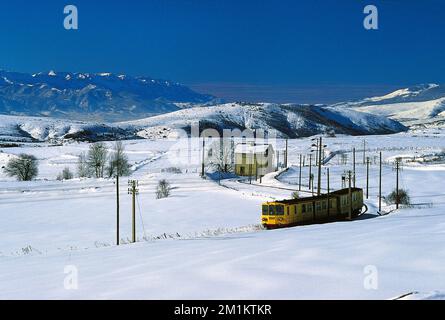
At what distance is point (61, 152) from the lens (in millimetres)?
139625

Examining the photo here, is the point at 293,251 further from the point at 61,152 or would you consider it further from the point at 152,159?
the point at 61,152

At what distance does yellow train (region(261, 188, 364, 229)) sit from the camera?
33.9m

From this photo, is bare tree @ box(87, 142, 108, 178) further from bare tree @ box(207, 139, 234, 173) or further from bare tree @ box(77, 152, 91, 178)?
bare tree @ box(207, 139, 234, 173)

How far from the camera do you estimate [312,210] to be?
36.5m

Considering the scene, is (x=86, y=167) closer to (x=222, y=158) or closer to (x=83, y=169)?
(x=83, y=169)

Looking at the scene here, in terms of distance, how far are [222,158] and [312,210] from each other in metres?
73.3

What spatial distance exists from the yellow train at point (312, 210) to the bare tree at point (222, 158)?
Answer: 59573 mm

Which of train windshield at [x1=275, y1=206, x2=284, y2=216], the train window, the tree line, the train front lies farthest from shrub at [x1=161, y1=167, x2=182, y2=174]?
train windshield at [x1=275, y1=206, x2=284, y2=216]

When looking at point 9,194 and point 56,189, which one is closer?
point 9,194

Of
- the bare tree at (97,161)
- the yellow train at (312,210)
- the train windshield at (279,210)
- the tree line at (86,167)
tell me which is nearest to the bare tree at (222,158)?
the tree line at (86,167)

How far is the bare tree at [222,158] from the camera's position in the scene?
10589 cm

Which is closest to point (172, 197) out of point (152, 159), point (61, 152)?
point (152, 159)

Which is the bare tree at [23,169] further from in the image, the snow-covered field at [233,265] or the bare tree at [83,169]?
Result: the snow-covered field at [233,265]
